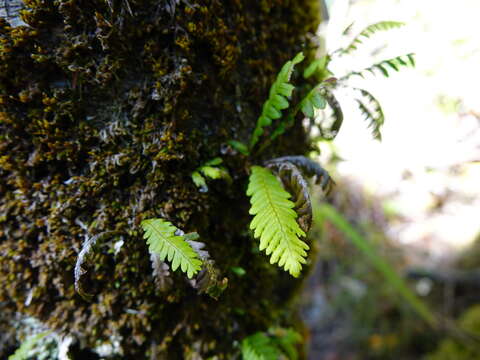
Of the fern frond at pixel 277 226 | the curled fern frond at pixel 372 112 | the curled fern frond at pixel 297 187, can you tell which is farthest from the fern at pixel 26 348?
the curled fern frond at pixel 372 112

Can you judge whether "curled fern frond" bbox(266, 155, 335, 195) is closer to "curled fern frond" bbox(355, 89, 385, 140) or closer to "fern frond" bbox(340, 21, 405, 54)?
"curled fern frond" bbox(355, 89, 385, 140)

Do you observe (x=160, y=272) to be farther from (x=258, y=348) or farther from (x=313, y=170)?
(x=313, y=170)

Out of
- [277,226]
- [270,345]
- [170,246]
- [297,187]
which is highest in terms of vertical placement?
[297,187]

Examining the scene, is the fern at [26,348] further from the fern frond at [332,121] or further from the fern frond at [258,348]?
the fern frond at [332,121]

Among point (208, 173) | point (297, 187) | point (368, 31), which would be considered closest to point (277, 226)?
point (297, 187)

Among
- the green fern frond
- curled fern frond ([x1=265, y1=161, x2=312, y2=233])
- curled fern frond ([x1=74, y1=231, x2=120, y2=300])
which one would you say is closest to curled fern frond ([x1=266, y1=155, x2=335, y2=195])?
curled fern frond ([x1=265, y1=161, x2=312, y2=233])
